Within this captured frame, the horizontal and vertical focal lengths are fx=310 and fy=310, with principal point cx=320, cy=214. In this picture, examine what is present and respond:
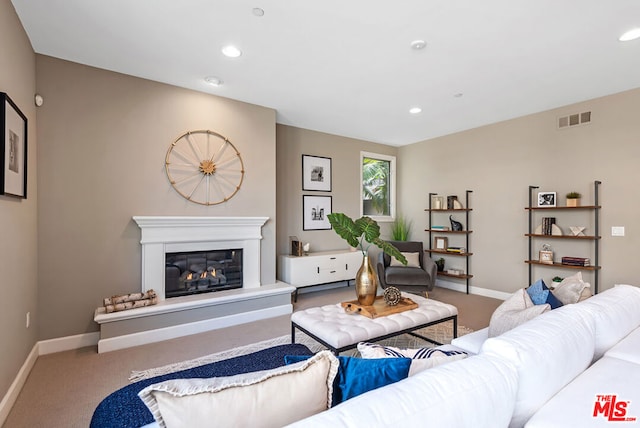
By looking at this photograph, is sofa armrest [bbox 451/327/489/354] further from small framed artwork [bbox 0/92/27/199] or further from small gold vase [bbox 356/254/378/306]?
small framed artwork [bbox 0/92/27/199]

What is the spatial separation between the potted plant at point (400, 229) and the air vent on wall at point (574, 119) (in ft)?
9.20

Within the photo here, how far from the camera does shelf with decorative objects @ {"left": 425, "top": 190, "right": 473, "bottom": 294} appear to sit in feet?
16.5

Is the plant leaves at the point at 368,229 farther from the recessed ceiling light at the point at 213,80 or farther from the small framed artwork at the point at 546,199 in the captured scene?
the small framed artwork at the point at 546,199

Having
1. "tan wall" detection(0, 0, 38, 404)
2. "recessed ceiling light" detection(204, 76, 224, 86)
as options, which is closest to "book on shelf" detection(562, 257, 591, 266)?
"recessed ceiling light" detection(204, 76, 224, 86)

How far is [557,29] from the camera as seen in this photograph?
93.5 inches

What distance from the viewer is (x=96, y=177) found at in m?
3.06

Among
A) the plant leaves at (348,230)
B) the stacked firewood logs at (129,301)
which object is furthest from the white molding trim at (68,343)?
the plant leaves at (348,230)

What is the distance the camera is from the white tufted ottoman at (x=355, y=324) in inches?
86.1

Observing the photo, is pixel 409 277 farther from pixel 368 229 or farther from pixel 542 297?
pixel 542 297

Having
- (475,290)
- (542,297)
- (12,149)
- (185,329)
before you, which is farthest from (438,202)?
A: (12,149)

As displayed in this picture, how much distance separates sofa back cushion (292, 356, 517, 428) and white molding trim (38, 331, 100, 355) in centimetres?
326

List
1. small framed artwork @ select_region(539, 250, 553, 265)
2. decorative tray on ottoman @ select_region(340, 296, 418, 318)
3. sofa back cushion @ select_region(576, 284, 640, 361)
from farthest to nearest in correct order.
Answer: small framed artwork @ select_region(539, 250, 553, 265), decorative tray on ottoman @ select_region(340, 296, 418, 318), sofa back cushion @ select_region(576, 284, 640, 361)

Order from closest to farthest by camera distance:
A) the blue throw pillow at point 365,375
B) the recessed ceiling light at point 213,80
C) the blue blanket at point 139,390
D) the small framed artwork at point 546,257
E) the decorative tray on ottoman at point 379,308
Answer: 1. the blue throw pillow at point 365,375
2. the blue blanket at point 139,390
3. the decorative tray on ottoman at point 379,308
4. the recessed ceiling light at point 213,80
5. the small framed artwork at point 546,257

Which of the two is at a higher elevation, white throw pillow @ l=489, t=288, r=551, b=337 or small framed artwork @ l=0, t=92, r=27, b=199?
small framed artwork @ l=0, t=92, r=27, b=199
